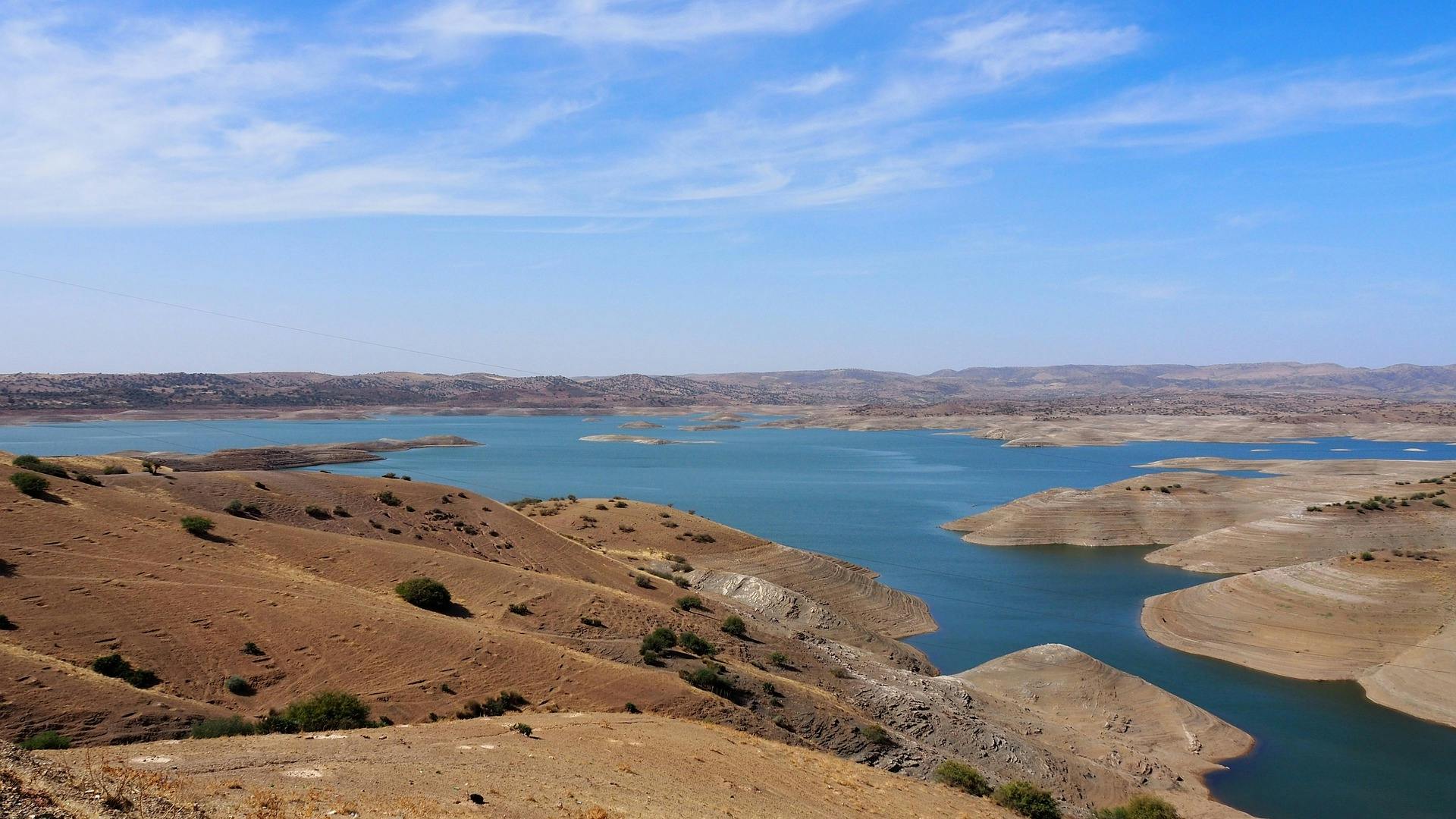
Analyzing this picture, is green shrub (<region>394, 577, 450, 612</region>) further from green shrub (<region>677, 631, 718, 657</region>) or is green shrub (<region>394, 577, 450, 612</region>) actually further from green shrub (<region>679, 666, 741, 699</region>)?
green shrub (<region>679, 666, 741, 699</region>)

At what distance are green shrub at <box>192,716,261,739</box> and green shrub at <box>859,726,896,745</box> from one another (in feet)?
51.8

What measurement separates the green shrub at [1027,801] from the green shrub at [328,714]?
52.0ft

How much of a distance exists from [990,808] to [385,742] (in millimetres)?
14467

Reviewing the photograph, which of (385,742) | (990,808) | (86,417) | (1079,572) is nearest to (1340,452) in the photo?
(1079,572)

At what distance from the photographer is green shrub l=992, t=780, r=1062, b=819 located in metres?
21.9

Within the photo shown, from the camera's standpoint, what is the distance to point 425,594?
2819 cm

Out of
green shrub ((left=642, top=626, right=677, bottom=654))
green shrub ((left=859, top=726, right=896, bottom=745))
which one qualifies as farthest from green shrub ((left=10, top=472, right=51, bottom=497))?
green shrub ((left=859, top=726, right=896, bottom=745))

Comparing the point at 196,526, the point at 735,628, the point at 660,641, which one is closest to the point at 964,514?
the point at 735,628

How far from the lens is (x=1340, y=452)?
466ft

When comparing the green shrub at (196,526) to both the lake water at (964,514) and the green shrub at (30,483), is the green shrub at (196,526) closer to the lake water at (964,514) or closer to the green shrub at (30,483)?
the green shrub at (30,483)

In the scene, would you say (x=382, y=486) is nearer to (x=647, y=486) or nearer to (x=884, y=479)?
(x=647, y=486)

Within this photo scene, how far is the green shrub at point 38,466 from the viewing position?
102 ft

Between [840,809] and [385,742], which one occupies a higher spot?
[385,742]

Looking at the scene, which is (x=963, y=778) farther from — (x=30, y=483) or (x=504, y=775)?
(x=30, y=483)
